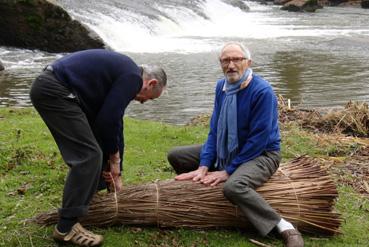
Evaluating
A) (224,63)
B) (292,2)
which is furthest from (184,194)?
Answer: (292,2)

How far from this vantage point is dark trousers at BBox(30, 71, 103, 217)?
189 inches

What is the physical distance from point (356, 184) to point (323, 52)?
1640 centimetres

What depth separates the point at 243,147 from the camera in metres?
5.56

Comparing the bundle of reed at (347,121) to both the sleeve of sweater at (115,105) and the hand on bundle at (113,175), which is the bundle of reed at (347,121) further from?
the sleeve of sweater at (115,105)

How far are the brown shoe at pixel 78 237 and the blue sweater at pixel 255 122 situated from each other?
55.3 inches

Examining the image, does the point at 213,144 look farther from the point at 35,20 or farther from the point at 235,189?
the point at 35,20

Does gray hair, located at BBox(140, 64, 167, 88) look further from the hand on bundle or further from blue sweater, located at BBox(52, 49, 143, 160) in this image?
the hand on bundle

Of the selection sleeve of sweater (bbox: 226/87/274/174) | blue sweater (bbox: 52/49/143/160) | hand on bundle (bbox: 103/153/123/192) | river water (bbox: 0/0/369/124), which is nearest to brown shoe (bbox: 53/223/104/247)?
hand on bundle (bbox: 103/153/123/192)

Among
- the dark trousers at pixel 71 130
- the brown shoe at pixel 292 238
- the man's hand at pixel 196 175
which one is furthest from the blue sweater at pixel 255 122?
the dark trousers at pixel 71 130

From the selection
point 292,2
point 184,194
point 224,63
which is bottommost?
point 292,2

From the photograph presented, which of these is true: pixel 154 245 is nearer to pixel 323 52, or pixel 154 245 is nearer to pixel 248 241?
pixel 248 241

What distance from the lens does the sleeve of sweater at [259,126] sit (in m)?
5.41

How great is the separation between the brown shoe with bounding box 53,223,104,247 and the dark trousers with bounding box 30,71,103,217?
335mm

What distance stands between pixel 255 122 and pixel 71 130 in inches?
66.8
